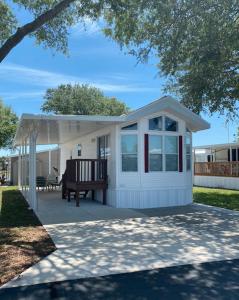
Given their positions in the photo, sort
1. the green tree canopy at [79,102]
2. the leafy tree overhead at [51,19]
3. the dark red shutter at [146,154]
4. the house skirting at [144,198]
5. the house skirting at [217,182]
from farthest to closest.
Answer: the green tree canopy at [79,102] → the house skirting at [217,182] → the dark red shutter at [146,154] → the house skirting at [144,198] → the leafy tree overhead at [51,19]

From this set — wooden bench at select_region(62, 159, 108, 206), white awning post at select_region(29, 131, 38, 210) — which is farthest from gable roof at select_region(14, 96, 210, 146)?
wooden bench at select_region(62, 159, 108, 206)

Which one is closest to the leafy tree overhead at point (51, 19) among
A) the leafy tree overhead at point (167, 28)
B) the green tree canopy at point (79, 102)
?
the leafy tree overhead at point (167, 28)

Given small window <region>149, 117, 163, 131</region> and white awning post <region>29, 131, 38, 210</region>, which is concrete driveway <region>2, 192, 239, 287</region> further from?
small window <region>149, 117, 163, 131</region>

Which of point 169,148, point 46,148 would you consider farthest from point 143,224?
point 46,148

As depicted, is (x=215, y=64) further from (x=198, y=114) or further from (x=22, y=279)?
(x=22, y=279)

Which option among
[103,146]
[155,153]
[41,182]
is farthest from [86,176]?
[41,182]

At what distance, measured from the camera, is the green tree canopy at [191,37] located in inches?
412

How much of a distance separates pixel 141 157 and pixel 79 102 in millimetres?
28209

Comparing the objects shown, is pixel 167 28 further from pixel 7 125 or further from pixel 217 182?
pixel 7 125

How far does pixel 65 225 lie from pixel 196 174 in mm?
18598

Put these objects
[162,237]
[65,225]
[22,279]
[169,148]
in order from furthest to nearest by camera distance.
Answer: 1. [169,148]
2. [65,225]
3. [162,237]
4. [22,279]

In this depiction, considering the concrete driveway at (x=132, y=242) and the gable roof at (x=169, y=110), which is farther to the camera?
the gable roof at (x=169, y=110)

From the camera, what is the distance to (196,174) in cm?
2705

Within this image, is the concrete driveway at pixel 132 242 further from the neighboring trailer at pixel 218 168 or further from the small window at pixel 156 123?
the neighboring trailer at pixel 218 168
